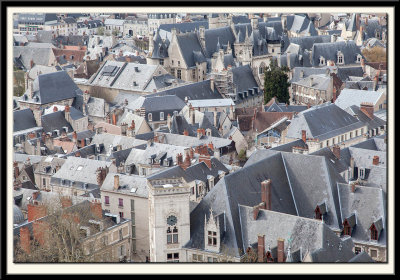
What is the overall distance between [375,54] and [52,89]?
49.6 metres

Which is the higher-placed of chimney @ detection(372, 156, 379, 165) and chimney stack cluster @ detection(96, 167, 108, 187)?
chimney @ detection(372, 156, 379, 165)

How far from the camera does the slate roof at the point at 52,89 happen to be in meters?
96.2

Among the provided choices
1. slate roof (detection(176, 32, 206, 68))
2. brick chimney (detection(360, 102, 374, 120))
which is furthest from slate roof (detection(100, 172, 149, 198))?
slate roof (detection(176, 32, 206, 68))

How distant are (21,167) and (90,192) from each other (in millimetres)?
12760

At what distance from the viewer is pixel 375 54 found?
395 ft

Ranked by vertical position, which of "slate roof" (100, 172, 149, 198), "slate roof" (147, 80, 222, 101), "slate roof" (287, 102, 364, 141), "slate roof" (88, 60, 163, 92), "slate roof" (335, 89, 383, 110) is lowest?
"slate roof" (100, 172, 149, 198)

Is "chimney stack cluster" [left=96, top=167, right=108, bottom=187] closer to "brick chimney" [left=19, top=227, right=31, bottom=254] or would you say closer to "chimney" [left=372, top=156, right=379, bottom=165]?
"brick chimney" [left=19, top=227, right=31, bottom=254]

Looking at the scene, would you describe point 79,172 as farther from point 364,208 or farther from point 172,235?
point 364,208

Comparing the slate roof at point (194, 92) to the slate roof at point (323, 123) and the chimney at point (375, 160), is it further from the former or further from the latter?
the chimney at point (375, 160)

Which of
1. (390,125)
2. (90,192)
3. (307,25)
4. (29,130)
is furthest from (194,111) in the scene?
(307,25)

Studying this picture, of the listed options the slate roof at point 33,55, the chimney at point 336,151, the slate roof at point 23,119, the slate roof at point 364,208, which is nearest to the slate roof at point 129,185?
the chimney at point 336,151

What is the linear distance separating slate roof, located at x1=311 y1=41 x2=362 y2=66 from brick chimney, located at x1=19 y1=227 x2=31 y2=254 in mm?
70667

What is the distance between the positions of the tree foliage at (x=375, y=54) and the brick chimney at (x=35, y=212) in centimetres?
7372

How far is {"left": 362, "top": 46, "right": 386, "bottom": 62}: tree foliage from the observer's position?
119 m
